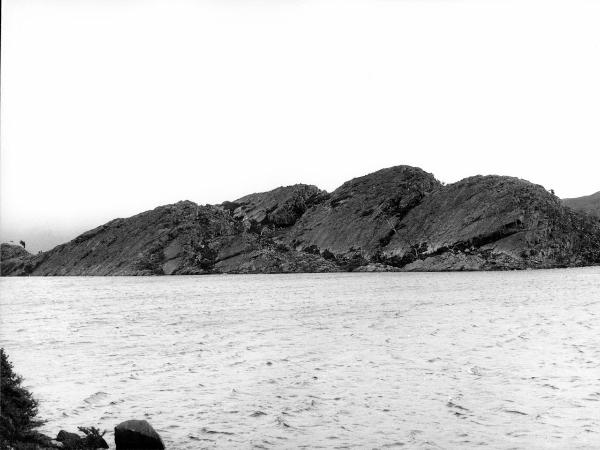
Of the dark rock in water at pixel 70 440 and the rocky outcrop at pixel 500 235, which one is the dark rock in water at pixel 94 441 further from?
the rocky outcrop at pixel 500 235

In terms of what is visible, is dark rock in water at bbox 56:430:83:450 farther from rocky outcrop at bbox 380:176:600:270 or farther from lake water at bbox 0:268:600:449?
rocky outcrop at bbox 380:176:600:270

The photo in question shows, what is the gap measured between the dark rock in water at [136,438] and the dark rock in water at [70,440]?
45.3 inches

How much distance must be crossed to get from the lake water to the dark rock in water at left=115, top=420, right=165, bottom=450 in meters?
1.01

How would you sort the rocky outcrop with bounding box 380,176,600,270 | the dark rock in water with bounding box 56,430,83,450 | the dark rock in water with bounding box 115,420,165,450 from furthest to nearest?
the rocky outcrop with bounding box 380,176,600,270 < the dark rock in water with bounding box 56,430,83,450 < the dark rock in water with bounding box 115,420,165,450

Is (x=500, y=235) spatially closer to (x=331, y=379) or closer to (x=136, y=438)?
(x=331, y=379)

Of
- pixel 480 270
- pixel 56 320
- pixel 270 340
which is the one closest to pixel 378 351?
pixel 270 340

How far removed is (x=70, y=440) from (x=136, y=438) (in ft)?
6.92

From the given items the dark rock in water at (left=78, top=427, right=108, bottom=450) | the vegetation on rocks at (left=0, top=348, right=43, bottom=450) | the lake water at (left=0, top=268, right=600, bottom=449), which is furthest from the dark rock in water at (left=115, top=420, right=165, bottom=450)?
the vegetation on rocks at (left=0, top=348, right=43, bottom=450)

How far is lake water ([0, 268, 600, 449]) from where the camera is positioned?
61.5 feet

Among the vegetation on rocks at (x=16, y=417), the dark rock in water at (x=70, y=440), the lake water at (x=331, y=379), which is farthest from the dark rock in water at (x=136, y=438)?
the vegetation on rocks at (x=16, y=417)

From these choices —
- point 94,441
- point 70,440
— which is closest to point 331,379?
point 94,441

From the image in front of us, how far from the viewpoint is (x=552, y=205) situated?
598ft

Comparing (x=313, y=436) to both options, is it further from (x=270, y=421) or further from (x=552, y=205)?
(x=552, y=205)

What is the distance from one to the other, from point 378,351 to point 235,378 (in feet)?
33.2
